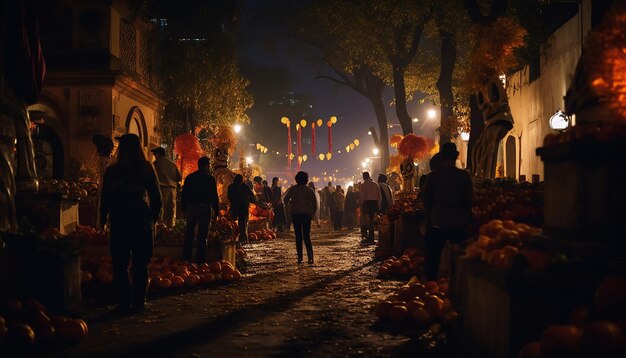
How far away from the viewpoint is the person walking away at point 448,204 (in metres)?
8.50

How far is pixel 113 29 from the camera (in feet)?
75.5

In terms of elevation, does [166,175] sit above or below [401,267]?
above

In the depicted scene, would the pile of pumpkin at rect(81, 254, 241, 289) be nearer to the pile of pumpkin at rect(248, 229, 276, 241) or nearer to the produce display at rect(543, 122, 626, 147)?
the produce display at rect(543, 122, 626, 147)

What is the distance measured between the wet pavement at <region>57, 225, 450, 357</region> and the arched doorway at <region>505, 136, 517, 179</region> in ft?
64.3

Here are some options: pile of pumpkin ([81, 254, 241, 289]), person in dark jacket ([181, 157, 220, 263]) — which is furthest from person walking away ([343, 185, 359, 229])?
pile of pumpkin ([81, 254, 241, 289])

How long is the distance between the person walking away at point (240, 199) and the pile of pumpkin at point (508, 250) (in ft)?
43.0

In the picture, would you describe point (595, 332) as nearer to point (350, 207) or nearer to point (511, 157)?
point (350, 207)

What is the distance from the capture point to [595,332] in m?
4.09

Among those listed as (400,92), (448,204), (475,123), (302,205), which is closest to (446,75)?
(475,123)

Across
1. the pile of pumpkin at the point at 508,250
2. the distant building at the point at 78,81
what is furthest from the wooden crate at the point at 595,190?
the distant building at the point at 78,81

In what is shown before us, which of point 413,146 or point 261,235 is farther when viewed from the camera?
point 413,146

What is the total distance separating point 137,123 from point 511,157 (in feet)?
50.5

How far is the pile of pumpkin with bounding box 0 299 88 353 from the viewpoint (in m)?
6.13

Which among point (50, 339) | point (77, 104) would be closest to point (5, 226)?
point (50, 339)
